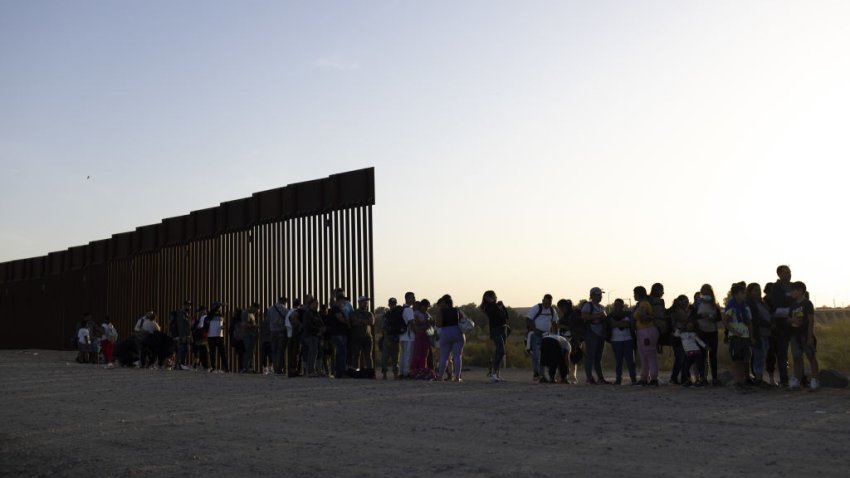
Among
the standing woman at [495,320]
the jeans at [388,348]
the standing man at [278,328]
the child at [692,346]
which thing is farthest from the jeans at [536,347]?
the standing man at [278,328]

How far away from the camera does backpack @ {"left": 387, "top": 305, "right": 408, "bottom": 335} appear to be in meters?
19.2

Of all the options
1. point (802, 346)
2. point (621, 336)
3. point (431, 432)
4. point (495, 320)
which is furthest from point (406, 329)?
point (431, 432)

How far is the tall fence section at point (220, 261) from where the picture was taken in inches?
931

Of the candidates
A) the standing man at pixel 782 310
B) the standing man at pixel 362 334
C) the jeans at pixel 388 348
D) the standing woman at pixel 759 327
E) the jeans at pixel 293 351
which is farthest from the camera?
the jeans at pixel 293 351

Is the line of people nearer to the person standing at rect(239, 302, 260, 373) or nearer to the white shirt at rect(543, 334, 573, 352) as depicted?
the white shirt at rect(543, 334, 573, 352)

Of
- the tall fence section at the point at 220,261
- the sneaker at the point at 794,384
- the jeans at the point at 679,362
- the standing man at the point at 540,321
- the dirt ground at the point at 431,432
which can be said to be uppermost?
the tall fence section at the point at 220,261

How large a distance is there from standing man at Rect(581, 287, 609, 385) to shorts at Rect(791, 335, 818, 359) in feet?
11.0

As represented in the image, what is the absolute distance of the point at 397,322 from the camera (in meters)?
19.2

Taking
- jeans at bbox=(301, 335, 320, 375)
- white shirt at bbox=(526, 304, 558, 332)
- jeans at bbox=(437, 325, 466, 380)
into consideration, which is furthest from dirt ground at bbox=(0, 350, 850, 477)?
jeans at bbox=(301, 335, 320, 375)

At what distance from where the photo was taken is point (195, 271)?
103 feet

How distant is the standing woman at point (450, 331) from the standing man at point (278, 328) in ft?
14.3

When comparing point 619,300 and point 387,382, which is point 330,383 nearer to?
point 387,382

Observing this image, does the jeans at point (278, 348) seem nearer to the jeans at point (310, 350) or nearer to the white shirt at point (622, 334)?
the jeans at point (310, 350)

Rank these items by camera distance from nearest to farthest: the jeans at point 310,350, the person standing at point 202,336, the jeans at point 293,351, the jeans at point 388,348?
the jeans at point 388,348, the jeans at point 310,350, the jeans at point 293,351, the person standing at point 202,336
